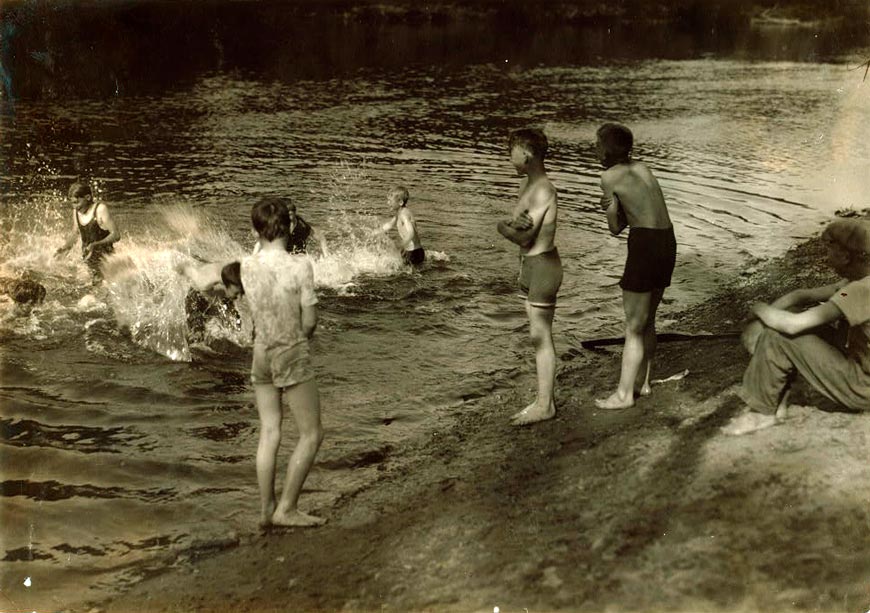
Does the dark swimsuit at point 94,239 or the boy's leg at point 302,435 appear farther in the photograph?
the dark swimsuit at point 94,239

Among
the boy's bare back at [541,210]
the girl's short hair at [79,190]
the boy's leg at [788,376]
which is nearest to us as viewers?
the boy's leg at [788,376]

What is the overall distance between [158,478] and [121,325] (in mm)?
3326

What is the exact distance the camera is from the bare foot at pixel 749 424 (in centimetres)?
539

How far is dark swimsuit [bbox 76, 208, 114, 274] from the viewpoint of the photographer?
33.0 ft

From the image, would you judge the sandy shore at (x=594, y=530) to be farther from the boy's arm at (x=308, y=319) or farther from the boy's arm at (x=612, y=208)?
the boy's arm at (x=612, y=208)

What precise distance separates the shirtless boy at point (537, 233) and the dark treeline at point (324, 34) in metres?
25.5

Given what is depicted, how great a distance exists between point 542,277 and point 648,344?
1.09 m

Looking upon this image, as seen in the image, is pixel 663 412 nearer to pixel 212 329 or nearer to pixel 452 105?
pixel 212 329

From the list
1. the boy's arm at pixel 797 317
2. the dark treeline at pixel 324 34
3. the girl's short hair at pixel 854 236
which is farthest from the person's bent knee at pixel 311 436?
the dark treeline at pixel 324 34

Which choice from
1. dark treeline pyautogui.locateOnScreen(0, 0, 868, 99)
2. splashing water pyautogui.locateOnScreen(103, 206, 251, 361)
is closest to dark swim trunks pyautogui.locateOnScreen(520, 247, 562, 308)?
splashing water pyautogui.locateOnScreen(103, 206, 251, 361)

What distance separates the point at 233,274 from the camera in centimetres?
498

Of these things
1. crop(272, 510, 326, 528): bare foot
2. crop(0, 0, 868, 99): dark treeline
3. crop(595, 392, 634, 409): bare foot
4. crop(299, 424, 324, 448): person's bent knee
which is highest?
crop(0, 0, 868, 99): dark treeline

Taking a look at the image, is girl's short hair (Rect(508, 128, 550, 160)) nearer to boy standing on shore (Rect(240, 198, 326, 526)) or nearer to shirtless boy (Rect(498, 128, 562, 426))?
shirtless boy (Rect(498, 128, 562, 426))

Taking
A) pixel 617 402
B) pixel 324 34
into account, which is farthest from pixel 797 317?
pixel 324 34
